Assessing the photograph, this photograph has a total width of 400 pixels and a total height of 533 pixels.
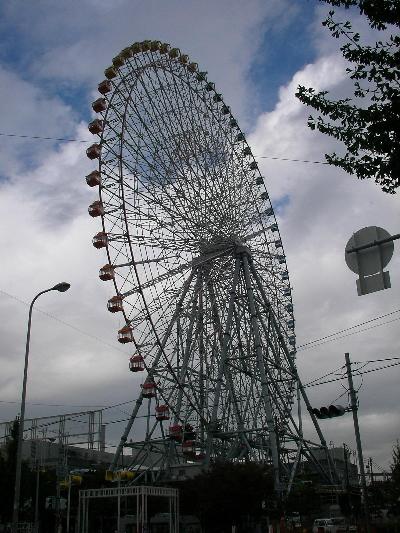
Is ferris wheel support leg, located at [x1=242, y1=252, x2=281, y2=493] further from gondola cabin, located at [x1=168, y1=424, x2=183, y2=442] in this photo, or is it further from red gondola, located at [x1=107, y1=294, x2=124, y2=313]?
red gondola, located at [x1=107, y1=294, x2=124, y2=313]

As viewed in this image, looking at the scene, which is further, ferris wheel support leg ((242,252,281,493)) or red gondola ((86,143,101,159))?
ferris wheel support leg ((242,252,281,493))

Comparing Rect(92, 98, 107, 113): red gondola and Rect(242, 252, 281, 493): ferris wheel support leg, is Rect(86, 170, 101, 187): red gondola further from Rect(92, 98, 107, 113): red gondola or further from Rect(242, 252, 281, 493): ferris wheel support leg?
Rect(242, 252, 281, 493): ferris wheel support leg

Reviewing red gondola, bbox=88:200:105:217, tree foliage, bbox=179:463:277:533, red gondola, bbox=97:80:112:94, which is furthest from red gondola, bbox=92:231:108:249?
tree foliage, bbox=179:463:277:533

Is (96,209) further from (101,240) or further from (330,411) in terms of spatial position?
(330,411)

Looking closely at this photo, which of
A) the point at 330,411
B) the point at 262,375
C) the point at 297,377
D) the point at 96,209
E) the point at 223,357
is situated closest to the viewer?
the point at 330,411

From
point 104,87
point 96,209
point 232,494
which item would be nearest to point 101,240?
point 96,209

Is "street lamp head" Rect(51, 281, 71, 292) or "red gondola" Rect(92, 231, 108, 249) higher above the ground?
"red gondola" Rect(92, 231, 108, 249)

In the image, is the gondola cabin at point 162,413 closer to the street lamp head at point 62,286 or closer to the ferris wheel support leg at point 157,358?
the ferris wheel support leg at point 157,358

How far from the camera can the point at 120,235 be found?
36.3 meters

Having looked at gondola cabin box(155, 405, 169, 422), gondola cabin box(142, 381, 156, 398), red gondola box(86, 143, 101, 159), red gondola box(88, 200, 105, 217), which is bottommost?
gondola cabin box(155, 405, 169, 422)

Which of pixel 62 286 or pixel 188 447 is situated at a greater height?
pixel 62 286

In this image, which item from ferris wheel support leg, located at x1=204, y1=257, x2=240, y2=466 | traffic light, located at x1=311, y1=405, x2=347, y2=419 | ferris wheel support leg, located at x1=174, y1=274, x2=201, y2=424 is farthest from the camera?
ferris wheel support leg, located at x1=204, y1=257, x2=240, y2=466

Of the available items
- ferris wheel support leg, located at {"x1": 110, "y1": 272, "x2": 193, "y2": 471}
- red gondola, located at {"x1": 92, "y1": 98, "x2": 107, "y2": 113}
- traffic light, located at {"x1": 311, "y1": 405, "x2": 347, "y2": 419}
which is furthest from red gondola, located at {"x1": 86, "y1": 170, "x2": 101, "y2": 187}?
traffic light, located at {"x1": 311, "y1": 405, "x2": 347, "y2": 419}

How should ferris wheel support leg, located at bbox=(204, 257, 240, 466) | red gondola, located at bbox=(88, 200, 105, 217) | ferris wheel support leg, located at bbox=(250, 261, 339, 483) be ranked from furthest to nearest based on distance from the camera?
ferris wheel support leg, located at bbox=(250, 261, 339, 483) < ferris wheel support leg, located at bbox=(204, 257, 240, 466) < red gondola, located at bbox=(88, 200, 105, 217)
